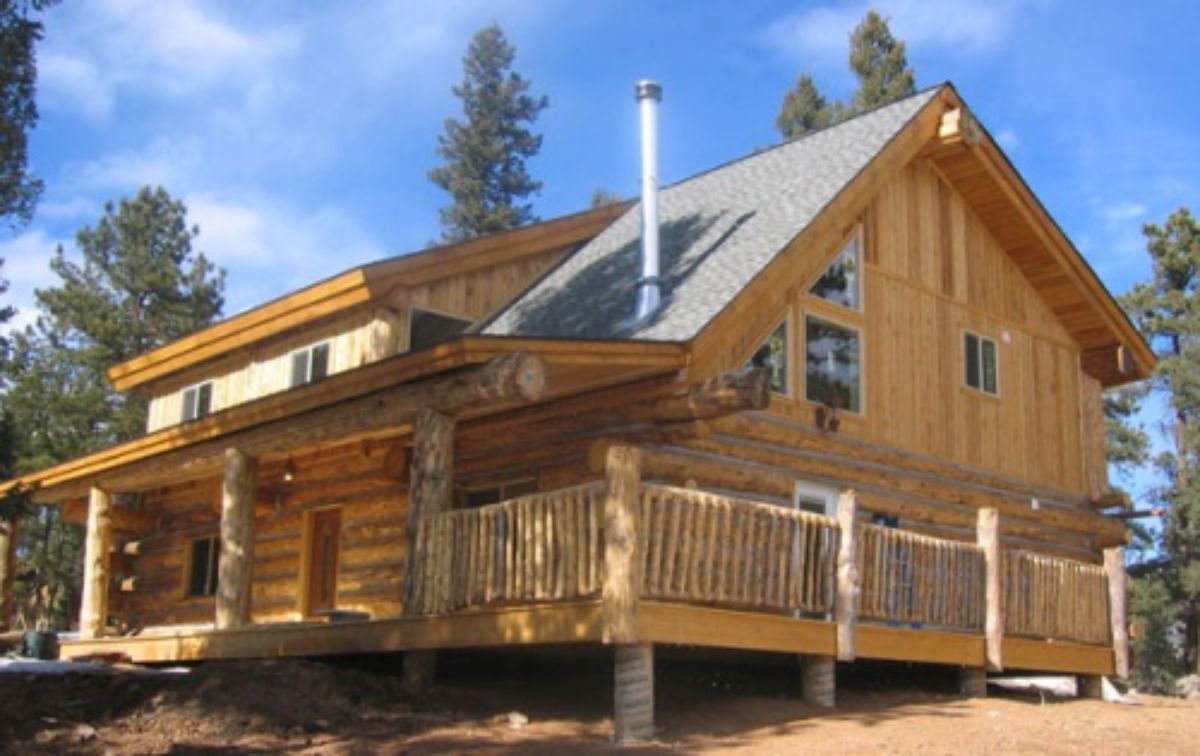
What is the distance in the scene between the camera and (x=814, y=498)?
16719 millimetres

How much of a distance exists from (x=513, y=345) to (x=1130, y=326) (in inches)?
509

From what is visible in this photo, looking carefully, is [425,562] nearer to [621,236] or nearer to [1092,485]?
[621,236]

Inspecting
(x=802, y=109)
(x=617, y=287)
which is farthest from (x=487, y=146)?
(x=617, y=287)

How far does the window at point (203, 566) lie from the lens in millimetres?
21453

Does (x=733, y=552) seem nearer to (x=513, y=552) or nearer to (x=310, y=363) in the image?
(x=513, y=552)

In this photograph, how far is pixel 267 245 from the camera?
51.6 m

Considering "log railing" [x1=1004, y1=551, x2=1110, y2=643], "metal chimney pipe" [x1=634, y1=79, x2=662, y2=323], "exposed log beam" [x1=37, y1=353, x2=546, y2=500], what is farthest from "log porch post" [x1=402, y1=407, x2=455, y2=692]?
"log railing" [x1=1004, y1=551, x2=1110, y2=643]

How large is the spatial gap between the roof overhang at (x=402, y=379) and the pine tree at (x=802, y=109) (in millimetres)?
32356

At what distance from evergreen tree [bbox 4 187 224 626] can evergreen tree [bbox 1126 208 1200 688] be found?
31.3 metres

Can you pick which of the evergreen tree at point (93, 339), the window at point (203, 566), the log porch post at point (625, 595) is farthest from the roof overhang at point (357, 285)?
the evergreen tree at point (93, 339)

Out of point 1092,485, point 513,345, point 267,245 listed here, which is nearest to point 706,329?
point 513,345

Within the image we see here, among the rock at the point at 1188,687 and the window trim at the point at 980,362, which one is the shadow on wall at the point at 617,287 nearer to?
the window trim at the point at 980,362

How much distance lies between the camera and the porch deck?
1144 centimetres

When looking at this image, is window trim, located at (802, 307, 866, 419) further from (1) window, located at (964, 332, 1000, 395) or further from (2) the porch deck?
(2) the porch deck
